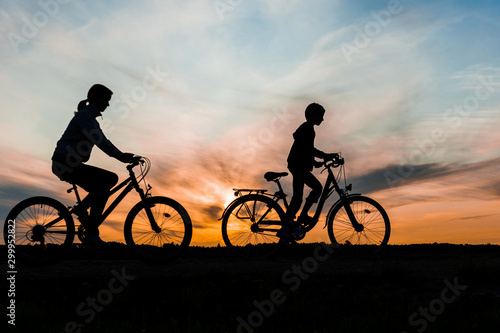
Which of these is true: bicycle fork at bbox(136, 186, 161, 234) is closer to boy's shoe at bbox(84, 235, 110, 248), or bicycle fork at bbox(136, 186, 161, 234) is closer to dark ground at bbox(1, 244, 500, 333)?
dark ground at bbox(1, 244, 500, 333)

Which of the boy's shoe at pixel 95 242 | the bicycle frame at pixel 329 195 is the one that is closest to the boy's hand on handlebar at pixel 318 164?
the bicycle frame at pixel 329 195

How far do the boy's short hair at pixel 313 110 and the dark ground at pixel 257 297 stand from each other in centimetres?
291

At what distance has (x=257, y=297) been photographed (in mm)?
7066

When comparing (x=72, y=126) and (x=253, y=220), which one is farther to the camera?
(x=253, y=220)

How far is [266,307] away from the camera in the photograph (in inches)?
263

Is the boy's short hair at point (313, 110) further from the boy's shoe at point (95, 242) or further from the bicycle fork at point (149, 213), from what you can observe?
the boy's shoe at point (95, 242)

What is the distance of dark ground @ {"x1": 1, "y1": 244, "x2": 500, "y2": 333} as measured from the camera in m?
6.20

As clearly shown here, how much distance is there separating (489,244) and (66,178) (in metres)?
12.2

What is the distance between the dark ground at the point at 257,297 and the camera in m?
6.20

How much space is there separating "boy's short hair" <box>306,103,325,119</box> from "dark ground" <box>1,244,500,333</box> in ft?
9.55

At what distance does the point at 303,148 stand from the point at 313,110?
77 centimetres

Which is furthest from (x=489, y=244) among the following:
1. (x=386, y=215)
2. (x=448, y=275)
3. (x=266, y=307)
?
(x=266, y=307)

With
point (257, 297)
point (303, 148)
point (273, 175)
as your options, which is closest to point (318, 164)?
point (303, 148)

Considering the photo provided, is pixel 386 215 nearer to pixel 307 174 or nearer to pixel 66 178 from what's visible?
Result: pixel 307 174
